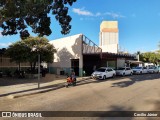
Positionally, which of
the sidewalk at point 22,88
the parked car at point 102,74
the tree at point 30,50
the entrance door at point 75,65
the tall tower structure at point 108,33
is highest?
the tall tower structure at point 108,33

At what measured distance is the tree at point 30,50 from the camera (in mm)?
30141

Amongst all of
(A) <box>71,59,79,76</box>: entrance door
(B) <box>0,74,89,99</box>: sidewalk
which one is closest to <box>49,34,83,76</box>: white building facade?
(A) <box>71,59,79,76</box>: entrance door

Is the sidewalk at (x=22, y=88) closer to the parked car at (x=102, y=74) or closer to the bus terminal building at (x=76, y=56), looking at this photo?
the parked car at (x=102, y=74)

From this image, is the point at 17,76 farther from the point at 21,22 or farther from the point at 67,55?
the point at 21,22

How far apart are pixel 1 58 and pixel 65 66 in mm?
9571

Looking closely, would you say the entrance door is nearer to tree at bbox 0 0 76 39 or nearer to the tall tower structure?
tree at bbox 0 0 76 39

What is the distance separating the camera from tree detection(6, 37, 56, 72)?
30.1 m

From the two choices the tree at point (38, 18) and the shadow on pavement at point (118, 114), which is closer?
the shadow on pavement at point (118, 114)

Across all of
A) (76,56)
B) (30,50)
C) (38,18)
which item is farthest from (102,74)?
(38,18)

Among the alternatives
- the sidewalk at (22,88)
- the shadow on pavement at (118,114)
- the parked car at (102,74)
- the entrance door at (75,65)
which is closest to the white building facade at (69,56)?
the entrance door at (75,65)

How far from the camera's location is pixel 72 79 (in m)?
23.3

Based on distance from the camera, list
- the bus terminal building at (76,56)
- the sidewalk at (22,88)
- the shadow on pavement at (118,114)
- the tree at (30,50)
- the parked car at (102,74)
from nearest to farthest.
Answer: the shadow on pavement at (118,114), the sidewalk at (22,88), the tree at (30,50), the parked car at (102,74), the bus terminal building at (76,56)

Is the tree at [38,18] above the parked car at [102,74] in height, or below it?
above

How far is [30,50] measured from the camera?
3088cm
